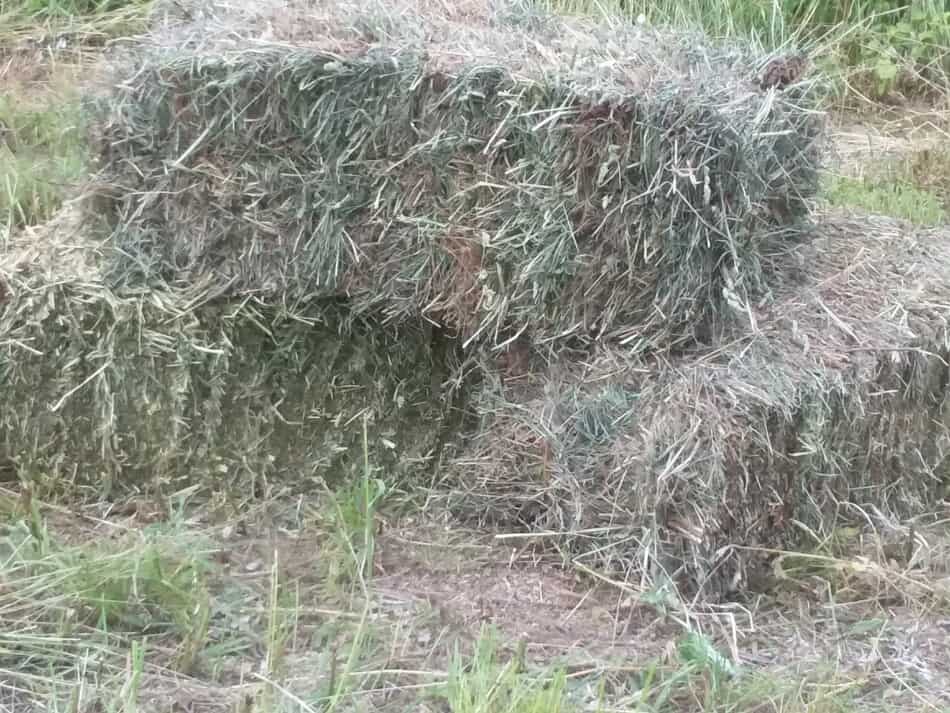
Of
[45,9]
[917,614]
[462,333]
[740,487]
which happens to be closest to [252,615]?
[462,333]

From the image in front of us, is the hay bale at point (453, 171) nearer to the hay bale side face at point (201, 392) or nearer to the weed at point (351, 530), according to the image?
the hay bale side face at point (201, 392)

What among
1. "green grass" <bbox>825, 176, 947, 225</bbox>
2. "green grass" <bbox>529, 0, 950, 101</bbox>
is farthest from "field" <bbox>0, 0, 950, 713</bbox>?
"green grass" <bbox>529, 0, 950, 101</bbox>

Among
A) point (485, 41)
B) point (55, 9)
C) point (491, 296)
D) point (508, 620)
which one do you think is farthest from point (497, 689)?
point (55, 9)

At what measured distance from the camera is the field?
2.49m

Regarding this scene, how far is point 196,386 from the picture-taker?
3.16 m

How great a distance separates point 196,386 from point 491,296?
84 cm

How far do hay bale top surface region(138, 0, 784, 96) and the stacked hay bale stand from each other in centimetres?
1

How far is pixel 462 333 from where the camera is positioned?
310 centimetres

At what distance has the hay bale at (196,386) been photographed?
10.2ft

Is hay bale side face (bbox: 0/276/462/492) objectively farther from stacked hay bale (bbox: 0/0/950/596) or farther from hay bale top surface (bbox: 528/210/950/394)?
hay bale top surface (bbox: 528/210/950/394)

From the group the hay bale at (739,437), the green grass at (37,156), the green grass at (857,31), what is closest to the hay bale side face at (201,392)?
the hay bale at (739,437)

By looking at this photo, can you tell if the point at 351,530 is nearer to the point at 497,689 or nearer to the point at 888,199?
the point at 497,689

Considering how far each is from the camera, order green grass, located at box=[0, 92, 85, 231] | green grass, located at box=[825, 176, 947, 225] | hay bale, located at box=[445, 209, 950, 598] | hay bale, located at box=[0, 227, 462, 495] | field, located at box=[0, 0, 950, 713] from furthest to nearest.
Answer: green grass, located at box=[825, 176, 947, 225] → green grass, located at box=[0, 92, 85, 231] → hay bale, located at box=[0, 227, 462, 495] → hay bale, located at box=[445, 209, 950, 598] → field, located at box=[0, 0, 950, 713]

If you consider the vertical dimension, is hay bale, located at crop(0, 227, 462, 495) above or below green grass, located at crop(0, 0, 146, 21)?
below
